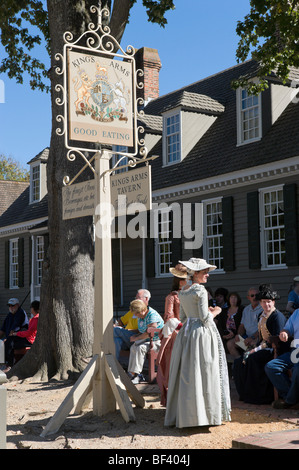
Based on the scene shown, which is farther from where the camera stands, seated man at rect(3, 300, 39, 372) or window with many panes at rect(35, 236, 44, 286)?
window with many panes at rect(35, 236, 44, 286)

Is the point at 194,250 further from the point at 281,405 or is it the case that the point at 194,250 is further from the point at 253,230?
the point at 281,405

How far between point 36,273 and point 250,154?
1200cm

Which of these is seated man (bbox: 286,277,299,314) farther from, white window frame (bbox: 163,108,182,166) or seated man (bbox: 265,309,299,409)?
white window frame (bbox: 163,108,182,166)

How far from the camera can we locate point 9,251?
27.2 m

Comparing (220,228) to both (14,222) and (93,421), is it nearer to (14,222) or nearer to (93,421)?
(93,421)

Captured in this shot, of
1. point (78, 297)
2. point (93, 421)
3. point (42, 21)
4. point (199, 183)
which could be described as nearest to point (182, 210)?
point (199, 183)

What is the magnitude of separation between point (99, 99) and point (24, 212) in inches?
774

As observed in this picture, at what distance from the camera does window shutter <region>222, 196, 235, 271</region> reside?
51.9ft

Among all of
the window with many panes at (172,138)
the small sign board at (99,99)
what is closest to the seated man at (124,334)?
the small sign board at (99,99)

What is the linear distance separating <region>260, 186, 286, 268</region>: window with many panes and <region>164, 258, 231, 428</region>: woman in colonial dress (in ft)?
27.0

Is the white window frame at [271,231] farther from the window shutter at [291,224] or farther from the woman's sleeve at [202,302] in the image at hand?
the woman's sleeve at [202,302]

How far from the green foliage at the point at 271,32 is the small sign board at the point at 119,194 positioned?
436 cm

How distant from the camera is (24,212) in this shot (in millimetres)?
26578

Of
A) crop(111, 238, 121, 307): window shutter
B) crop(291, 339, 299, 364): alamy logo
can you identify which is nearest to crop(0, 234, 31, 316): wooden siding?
crop(111, 238, 121, 307): window shutter
